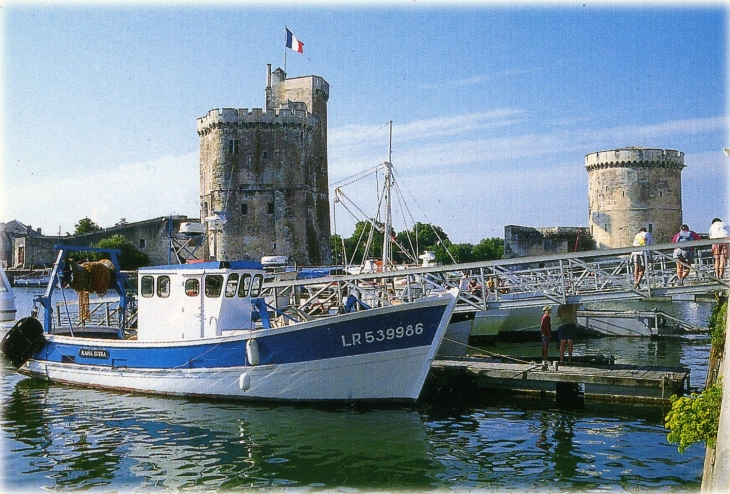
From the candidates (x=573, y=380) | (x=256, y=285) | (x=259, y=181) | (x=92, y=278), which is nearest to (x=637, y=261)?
(x=573, y=380)

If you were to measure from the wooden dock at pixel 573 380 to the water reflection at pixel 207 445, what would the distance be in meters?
2.42

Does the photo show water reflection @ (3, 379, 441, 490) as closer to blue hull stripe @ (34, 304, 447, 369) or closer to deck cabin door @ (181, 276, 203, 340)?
blue hull stripe @ (34, 304, 447, 369)

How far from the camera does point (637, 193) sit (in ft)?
237

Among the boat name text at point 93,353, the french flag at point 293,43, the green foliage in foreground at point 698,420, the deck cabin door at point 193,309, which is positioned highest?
the french flag at point 293,43

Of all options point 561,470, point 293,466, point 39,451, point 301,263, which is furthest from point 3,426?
point 301,263

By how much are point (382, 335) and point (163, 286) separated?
556cm

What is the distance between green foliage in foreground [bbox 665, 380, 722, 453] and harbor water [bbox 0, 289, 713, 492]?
280 centimetres

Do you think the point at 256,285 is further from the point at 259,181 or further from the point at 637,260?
the point at 259,181

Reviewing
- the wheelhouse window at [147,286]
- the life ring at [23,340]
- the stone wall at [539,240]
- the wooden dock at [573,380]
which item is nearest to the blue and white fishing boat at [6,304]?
the life ring at [23,340]

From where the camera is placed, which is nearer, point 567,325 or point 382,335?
point 382,335

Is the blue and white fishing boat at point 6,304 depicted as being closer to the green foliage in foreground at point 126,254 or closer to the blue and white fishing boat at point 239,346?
the blue and white fishing boat at point 239,346

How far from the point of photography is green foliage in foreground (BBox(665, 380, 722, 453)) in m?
7.81

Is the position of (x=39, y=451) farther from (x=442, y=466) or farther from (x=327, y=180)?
(x=327, y=180)

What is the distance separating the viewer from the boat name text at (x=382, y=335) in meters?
15.4
